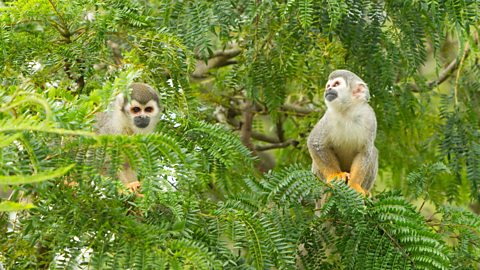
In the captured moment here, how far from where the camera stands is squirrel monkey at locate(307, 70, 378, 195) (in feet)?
21.4

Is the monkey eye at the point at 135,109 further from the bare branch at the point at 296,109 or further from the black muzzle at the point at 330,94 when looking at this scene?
the bare branch at the point at 296,109

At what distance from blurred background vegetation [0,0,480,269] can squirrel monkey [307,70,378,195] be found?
0.36 m

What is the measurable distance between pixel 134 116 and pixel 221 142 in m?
1.24

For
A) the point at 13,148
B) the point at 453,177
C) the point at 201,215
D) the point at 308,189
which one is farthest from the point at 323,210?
the point at 453,177

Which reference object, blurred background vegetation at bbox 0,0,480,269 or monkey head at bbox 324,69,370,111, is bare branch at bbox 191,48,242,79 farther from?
monkey head at bbox 324,69,370,111

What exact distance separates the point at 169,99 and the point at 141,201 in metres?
1.68

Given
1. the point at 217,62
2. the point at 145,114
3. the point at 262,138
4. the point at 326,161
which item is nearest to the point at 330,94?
the point at 326,161

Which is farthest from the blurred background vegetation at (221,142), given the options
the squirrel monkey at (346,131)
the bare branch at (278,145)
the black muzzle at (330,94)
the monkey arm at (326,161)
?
the monkey arm at (326,161)

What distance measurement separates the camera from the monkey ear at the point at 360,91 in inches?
261

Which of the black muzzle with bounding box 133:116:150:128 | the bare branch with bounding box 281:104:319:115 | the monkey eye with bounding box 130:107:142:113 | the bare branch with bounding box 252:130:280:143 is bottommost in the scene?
the bare branch with bounding box 252:130:280:143

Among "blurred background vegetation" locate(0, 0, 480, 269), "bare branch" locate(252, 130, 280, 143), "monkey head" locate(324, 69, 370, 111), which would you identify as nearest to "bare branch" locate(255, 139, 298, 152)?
"blurred background vegetation" locate(0, 0, 480, 269)

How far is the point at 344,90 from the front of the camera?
651 centimetres

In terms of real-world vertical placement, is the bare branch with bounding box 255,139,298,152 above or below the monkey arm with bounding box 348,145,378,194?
below

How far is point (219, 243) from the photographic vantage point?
13.8 ft
